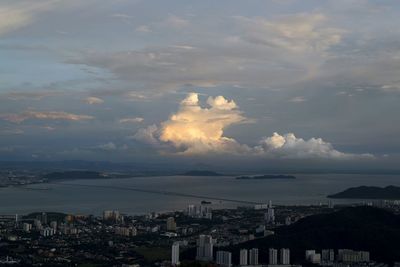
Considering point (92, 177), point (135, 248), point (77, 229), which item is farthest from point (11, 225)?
point (92, 177)

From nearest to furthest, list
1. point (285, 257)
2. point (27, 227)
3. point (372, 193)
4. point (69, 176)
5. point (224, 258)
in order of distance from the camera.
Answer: point (224, 258), point (285, 257), point (27, 227), point (372, 193), point (69, 176)

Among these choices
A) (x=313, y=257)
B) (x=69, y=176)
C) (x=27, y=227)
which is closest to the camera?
(x=313, y=257)

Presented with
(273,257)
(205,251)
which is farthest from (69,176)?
(273,257)

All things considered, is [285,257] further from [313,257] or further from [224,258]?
[224,258]

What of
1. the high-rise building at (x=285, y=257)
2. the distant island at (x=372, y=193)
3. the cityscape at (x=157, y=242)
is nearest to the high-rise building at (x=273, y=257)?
the cityscape at (x=157, y=242)

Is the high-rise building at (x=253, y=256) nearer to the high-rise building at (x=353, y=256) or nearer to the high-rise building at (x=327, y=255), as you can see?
the high-rise building at (x=327, y=255)

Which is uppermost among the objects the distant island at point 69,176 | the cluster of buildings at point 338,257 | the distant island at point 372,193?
the distant island at point 69,176

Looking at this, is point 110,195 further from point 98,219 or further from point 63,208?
point 98,219

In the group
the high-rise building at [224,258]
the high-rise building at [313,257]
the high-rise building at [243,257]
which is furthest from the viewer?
the high-rise building at [313,257]

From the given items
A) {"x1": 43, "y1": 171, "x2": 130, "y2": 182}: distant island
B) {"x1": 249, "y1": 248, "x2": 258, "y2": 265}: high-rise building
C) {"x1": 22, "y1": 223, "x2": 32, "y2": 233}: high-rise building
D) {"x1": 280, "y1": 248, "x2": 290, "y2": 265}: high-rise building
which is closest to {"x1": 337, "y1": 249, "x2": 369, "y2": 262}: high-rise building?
{"x1": 280, "y1": 248, "x2": 290, "y2": 265}: high-rise building
